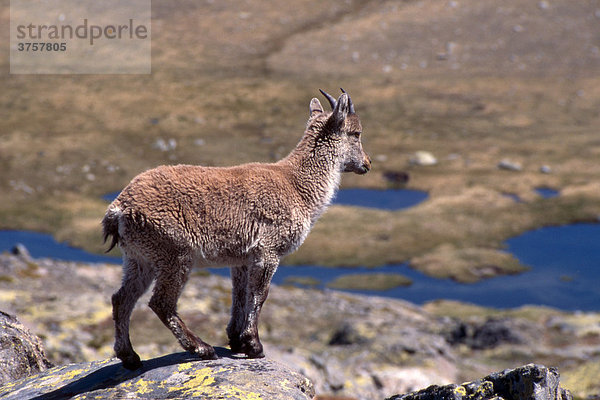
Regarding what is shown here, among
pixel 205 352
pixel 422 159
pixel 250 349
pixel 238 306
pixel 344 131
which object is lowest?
pixel 422 159

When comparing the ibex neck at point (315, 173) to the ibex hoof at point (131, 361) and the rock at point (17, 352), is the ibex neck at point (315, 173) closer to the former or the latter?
the ibex hoof at point (131, 361)

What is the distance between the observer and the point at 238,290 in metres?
15.2

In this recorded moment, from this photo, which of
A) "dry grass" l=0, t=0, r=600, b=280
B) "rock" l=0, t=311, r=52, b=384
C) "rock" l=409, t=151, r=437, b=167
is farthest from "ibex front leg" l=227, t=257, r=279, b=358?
"rock" l=409, t=151, r=437, b=167

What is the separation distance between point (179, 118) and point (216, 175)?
135 m

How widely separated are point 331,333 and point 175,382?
3435 centimetres

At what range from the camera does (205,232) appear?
1374 centimetres

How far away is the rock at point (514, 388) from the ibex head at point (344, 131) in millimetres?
6503

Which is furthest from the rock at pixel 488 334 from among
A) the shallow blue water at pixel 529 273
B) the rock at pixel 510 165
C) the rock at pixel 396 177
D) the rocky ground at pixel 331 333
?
the rock at pixel 510 165

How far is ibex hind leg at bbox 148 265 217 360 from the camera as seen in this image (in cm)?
1358

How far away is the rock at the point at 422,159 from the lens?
133500 millimetres

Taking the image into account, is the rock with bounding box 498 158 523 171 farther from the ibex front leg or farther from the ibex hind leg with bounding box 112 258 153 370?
the ibex hind leg with bounding box 112 258 153 370

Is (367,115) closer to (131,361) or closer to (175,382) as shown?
(131,361)

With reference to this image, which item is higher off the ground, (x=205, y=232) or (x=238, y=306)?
(x=205, y=232)

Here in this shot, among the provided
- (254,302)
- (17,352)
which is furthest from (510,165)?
(17,352)
